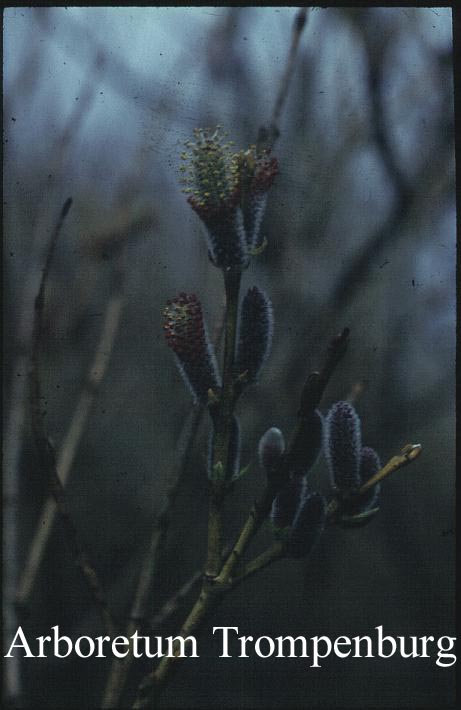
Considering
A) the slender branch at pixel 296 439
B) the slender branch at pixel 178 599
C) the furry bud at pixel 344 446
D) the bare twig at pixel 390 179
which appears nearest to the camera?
the slender branch at pixel 296 439

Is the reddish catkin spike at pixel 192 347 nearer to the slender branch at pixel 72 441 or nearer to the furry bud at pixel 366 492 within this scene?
the furry bud at pixel 366 492

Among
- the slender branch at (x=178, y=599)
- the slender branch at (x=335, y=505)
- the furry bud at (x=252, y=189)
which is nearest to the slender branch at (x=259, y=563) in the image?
the slender branch at (x=335, y=505)

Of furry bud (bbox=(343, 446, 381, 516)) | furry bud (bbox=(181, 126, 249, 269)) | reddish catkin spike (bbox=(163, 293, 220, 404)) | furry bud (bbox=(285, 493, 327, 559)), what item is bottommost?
furry bud (bbox=(285, 493, 327, 559))

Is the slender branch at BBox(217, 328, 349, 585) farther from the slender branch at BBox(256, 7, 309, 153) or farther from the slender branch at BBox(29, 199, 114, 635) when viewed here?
the slender branch at BBox(256, 7, 309, 153)

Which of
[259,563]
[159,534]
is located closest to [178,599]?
[159,534]

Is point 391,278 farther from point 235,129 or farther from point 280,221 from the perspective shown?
point 235,129

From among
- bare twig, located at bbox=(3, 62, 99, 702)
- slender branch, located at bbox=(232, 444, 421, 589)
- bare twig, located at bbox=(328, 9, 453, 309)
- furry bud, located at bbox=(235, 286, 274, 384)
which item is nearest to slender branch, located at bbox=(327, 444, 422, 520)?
slender branch, located at bbox=(232, 444, 421, 589)
